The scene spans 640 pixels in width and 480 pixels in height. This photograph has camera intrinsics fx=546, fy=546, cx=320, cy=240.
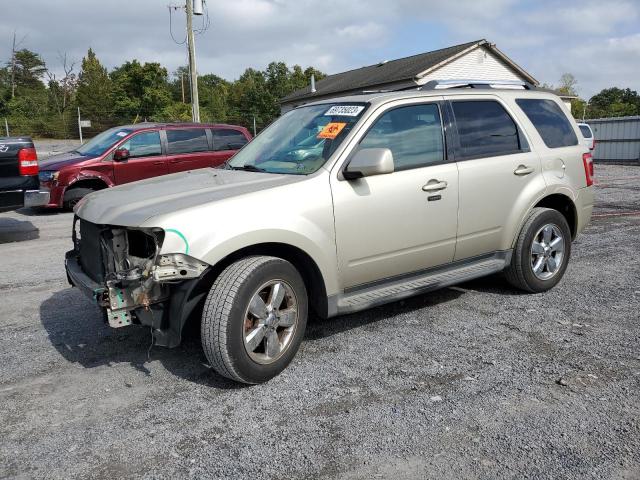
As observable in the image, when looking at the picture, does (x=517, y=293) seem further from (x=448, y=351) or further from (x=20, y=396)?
(x=20, y=396)

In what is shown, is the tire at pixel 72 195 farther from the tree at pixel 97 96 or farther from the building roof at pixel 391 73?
the tree at pixel 97 96

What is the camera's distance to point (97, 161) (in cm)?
1045

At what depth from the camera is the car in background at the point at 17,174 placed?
301 inches

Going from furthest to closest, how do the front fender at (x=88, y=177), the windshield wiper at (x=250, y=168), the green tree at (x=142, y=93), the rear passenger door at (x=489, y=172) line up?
1. the green tree at (x=142, y=93)
2. the front fender at (x=88, y=177)
3. the rear passenger door at (x=489, y=172)
4. the windshield wiper at (x=250, y=168)

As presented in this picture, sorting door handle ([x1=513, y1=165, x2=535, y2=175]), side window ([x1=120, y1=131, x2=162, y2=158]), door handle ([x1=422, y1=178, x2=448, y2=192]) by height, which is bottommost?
door handle ([x1=422, y1=178, x2=448, y2=192])

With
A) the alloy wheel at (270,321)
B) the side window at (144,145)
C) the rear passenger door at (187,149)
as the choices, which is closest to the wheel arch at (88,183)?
the side window at (144,145)

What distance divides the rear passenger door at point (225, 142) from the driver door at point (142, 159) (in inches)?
44.2

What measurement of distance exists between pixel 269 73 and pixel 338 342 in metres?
48.8

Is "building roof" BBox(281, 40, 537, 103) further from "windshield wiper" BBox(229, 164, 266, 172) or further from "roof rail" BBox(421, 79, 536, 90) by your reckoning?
"windshield wiper" BBox(229, 164, 266, 172)

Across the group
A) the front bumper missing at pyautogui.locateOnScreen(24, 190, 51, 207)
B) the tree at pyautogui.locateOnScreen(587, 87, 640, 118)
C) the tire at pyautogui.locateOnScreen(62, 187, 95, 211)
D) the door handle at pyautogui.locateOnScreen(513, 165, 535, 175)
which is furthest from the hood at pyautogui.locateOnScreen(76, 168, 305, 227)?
the tree at pyautogui.locateOnScreen(587, 87, 640, 118)

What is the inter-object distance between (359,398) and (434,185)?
5.80ft

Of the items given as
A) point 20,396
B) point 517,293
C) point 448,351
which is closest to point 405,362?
point 448,351

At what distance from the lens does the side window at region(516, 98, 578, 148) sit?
5.12 metres

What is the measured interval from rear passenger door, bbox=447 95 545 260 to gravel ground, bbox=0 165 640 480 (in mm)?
714
